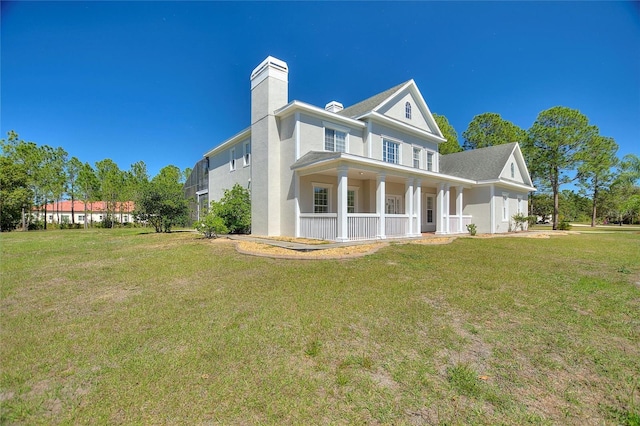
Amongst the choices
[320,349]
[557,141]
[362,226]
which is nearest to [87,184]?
[362,226]

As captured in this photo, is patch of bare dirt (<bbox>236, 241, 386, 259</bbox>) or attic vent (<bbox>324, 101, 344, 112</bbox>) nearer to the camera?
patch of bare dirt (<bbox>236, 241, 386, 259</bbox>)

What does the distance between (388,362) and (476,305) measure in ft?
7.83

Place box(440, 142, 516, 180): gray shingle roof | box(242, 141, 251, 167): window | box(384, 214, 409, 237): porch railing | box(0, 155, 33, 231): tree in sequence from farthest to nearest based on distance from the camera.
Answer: box(0, 155, 33, 231): tree, box(440, 142, 516, 180): gray shingle roof, box(242, 141, 251, 167): window, box(384, 214, 409, 237): porch railing

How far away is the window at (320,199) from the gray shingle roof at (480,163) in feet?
38.3

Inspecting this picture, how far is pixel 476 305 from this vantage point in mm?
4266

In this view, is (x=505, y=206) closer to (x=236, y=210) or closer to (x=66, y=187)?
(x=236, y=210)

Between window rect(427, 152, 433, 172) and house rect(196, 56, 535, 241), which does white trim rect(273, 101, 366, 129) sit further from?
window rect(427, 152, 433, 172)

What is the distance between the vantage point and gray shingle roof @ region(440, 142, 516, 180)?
1861 cm

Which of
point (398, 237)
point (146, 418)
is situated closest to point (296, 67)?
point (398, 237)

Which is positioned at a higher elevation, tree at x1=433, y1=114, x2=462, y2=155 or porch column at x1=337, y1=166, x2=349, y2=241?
tree at x1=433, y1=114, x2=462, y2=155

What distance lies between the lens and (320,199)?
13.6 meters

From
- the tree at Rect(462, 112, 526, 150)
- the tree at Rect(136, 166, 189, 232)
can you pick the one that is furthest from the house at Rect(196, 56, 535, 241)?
the tree at Rect(462, 112, 526, 150)

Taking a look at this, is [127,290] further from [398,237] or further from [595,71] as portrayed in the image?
[595,71]

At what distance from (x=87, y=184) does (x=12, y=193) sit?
6.86 metres
